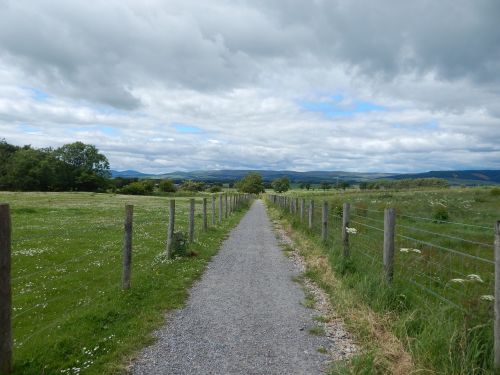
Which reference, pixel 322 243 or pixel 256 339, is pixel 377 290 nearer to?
pixel 256 339

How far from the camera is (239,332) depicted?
6.49 meters

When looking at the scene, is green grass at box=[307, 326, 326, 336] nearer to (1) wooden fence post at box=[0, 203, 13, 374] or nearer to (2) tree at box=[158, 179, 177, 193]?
(1) wooden fence post at box=[0, 203, 13, 374]

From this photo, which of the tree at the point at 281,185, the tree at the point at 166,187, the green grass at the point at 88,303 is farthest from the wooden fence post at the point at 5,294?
the tree at the point at 281,185

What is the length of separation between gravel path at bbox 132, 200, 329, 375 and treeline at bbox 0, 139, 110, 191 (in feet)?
338

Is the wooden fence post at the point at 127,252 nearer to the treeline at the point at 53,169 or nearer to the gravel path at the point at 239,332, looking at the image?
the gravel path at the point at 239,332

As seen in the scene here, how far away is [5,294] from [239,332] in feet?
11.4

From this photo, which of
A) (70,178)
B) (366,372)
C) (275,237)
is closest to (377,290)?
(366,372)

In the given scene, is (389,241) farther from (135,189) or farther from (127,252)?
(135,189)

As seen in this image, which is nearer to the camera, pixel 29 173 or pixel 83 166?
pixel 29 173

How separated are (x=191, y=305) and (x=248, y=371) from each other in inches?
125

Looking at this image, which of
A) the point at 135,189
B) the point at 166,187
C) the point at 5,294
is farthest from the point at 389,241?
the point at 166,187

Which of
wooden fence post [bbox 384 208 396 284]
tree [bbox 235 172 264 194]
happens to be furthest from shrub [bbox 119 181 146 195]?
wooden fence post [bbox 384 208 396 284]

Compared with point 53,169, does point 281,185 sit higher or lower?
lower

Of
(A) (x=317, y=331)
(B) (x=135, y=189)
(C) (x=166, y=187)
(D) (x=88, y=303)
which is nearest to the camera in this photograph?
(A) (x=317, y=331)
